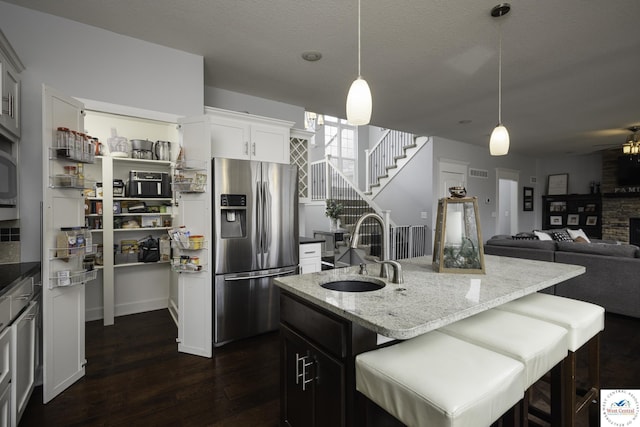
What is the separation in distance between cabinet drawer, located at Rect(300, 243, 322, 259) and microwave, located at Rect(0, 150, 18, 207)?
241cm

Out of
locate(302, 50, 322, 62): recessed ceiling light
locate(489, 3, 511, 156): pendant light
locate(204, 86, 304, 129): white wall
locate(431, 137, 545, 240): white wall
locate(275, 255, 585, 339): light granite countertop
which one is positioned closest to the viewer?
locate(275, 255, 585, 339): light granite countertop

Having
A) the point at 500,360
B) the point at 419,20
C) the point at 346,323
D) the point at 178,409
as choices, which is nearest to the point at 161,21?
the point at 419,20

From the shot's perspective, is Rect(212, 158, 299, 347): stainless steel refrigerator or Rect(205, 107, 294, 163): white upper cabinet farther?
Rect(205, 107, 294, 163): white upper cabinet

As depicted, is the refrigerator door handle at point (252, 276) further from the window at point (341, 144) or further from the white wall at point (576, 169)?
the white wall at point (576, 169)

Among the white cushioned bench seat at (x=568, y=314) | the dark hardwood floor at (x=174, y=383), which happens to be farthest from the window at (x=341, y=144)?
the white cushioned bench seat at (x=568, y=314)

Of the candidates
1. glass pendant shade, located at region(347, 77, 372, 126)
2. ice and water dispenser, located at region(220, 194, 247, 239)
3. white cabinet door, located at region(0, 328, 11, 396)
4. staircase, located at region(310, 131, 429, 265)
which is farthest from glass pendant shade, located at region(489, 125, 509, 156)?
white cabinet door, located at region(0, 328, 11, 396)

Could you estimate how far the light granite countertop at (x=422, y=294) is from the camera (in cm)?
114

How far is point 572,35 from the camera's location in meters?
2.61

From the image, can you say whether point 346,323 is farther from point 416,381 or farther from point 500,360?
point 500,360

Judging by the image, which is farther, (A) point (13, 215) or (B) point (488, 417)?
(A) point (13, 215)

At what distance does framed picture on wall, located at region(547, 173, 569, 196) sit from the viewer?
8.56 metres

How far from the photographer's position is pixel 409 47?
110 inches

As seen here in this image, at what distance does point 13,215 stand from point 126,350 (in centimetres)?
147

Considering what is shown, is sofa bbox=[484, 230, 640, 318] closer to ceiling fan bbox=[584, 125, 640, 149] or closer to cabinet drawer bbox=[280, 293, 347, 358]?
ceiling fan bbox=[584, 125, 640, 149]
